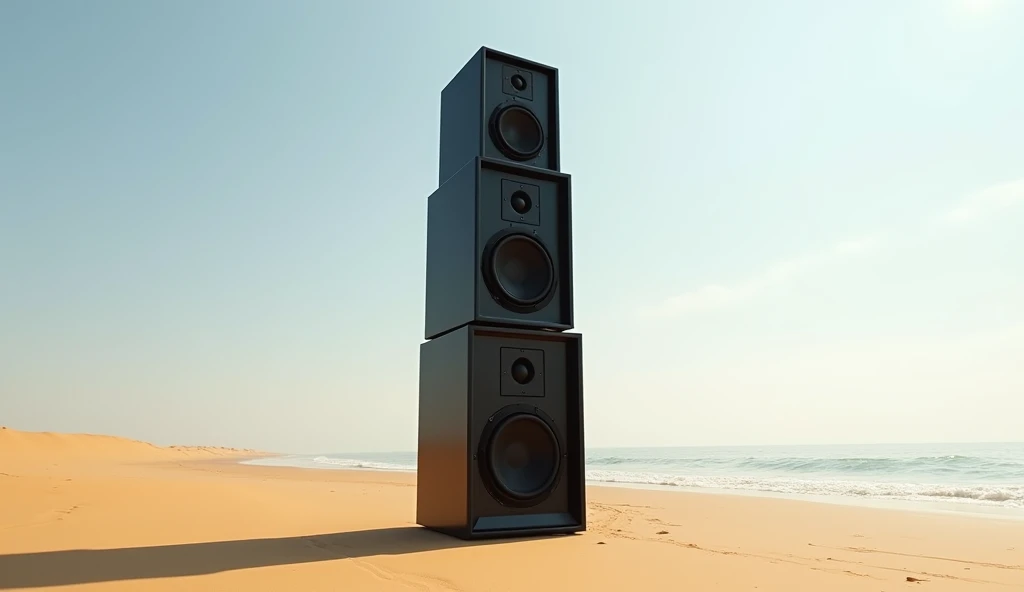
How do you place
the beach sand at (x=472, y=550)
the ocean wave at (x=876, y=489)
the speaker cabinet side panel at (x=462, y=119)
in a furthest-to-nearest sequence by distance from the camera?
1. the ocean wave at (x=876, y=489)
2. the speaker cabinet side panel at (x=462, y=119)
3. the beach sand at (x=472, y=550)

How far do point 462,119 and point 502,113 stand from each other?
0.32 metres

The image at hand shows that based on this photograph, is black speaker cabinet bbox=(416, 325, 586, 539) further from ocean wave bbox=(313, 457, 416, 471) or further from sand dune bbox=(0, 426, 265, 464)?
sand dune bbox=(0, 426, 265, 464)

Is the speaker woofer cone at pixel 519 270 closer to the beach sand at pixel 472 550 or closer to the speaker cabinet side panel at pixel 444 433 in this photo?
the speaker cabinet side panel at pixel 444 433

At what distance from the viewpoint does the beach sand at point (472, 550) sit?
2543 millimetres

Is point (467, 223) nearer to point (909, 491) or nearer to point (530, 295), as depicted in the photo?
point (530, 295)

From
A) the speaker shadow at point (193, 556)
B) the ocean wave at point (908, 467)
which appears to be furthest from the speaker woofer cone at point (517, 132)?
the ocean wave at point (908, 467)

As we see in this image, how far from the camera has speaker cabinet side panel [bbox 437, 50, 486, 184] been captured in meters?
4.29

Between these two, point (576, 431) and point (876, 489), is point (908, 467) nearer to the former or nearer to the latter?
point (876, 489)

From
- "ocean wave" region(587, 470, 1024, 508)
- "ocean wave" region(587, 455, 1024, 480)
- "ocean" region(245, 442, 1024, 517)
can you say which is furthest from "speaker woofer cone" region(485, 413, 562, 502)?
"ocean wave" region(587, 455, 1024, 480)

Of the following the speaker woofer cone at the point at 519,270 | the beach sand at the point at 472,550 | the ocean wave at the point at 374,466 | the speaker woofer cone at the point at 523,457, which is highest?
the speaker woofer cone at the point at 519,270

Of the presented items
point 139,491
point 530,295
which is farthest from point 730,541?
point 139,491

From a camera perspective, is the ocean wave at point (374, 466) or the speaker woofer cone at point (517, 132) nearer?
the speaker woofer cone at point (517, 132)

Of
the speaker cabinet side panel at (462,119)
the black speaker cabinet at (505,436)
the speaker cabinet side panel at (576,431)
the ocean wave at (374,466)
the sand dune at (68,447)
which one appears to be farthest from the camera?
the sand dune at (68,447)

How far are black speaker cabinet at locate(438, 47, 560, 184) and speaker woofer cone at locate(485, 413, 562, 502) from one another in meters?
1.68
